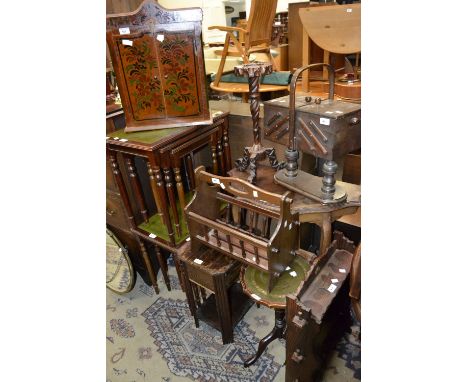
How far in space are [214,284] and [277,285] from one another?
31 centimetres

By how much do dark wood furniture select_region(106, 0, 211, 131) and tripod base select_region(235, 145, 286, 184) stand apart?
0.31m

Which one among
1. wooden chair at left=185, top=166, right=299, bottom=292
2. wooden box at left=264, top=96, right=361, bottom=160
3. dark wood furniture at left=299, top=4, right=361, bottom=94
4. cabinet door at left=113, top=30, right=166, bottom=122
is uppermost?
dark wood furniture at left=299, top=4, right=361, bottom=94

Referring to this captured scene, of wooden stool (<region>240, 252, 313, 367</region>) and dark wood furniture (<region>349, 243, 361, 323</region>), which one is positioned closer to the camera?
dark wood furniture (<region>349, 243, 361, 323</region>)

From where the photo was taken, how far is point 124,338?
71.2 inches

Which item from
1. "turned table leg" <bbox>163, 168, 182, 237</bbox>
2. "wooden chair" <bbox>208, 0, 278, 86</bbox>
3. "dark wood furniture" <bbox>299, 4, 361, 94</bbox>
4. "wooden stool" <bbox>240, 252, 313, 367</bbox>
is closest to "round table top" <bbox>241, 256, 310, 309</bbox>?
"wooden stool" <bbox>240, 252, 313, 367</bbox>

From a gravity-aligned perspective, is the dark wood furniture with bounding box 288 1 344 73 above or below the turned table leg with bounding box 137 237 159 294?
above

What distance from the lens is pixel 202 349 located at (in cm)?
169

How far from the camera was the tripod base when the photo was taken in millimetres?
1360

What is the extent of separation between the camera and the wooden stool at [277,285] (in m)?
1.26

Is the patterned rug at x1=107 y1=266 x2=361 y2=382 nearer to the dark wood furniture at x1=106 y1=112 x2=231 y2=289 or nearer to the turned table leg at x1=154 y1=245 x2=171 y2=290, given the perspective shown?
the turned table leg at x1=154 y1=245 x2=171 y2=290

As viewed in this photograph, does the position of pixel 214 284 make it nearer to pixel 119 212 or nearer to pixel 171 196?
pixel 171 196

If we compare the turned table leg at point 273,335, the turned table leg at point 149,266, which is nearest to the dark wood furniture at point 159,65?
the turned table leg at point 149,266

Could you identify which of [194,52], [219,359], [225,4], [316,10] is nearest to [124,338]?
[219,359]

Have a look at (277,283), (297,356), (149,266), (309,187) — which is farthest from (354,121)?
(149,266)
